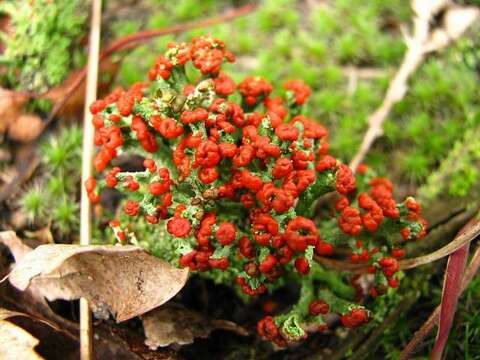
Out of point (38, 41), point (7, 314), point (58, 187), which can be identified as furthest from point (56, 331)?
point (38, 41)

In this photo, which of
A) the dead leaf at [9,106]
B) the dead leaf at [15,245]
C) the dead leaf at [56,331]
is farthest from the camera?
the dead leaf at [9,106]

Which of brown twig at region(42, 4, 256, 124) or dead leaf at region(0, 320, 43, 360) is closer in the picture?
dead leaf at region(0, 320, 43, 360)

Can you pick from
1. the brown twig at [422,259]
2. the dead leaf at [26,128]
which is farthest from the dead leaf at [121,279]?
the dead leaf at [26,128]

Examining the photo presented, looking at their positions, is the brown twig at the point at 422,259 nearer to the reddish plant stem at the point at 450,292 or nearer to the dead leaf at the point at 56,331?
the reddish plant stem at the point at 450,292

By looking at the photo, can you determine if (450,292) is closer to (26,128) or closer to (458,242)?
(458,242)

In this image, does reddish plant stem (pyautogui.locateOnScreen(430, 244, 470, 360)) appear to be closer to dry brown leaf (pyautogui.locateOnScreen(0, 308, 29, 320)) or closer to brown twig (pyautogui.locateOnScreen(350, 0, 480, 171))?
brown twig (pyautogui.locateOnScreen(350, 0, 480, 171))

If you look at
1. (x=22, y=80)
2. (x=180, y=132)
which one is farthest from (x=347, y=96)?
(x=22, y=80)

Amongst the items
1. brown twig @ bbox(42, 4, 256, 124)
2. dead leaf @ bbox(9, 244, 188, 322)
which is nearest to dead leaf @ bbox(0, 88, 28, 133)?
brown twig @ bbox(42, 4, 256, 124)
